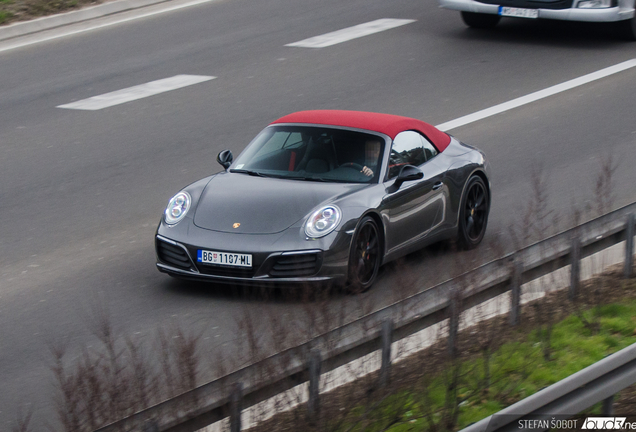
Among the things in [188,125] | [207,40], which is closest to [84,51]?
[207,40]

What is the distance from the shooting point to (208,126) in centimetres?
1396

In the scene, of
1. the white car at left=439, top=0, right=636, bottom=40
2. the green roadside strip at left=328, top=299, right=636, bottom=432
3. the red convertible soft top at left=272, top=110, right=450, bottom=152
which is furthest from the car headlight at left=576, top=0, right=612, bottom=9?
the green roadside strip at left=328, top=299, right=636, bottom=432

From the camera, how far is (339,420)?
5.36 meters

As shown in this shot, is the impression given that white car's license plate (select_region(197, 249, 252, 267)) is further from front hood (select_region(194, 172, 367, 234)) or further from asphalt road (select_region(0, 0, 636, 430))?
asphalt road (select_region(0, 0, 636, 430))

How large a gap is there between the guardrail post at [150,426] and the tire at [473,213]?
5609mm

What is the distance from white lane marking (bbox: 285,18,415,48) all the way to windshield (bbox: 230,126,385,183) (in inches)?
370

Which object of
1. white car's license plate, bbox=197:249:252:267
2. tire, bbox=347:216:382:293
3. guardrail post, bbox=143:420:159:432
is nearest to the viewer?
guardrail post, bbox=143:420:159:432

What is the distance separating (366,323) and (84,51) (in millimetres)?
13180

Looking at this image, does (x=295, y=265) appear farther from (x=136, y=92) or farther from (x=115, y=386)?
(x=136, y=92)

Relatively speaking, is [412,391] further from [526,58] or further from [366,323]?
[526,58]

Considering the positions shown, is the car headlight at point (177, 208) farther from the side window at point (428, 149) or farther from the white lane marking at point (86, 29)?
the white lane marking at point (86, 29)

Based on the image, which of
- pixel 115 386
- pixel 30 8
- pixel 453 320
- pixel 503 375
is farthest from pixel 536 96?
pixel 115 386

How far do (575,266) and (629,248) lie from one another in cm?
91

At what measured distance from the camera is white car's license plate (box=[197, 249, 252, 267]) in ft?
26.5
